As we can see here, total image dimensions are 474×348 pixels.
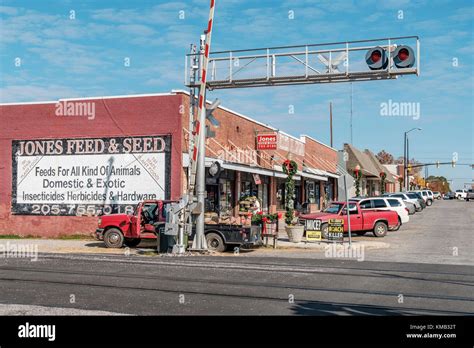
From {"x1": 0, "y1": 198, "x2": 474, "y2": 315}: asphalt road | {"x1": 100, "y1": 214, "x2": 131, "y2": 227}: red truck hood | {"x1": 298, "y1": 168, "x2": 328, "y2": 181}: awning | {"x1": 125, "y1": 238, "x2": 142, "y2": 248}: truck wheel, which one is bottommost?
{"x1": 0, "y1": 198, "x2": 474, "y2": 315}: asphalt road

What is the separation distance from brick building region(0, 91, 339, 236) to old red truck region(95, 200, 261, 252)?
4.02 meters

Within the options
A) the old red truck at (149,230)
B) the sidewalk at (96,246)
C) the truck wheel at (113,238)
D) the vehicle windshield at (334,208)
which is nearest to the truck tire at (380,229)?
the vehicle windshield at (334,208)

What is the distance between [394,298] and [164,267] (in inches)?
264

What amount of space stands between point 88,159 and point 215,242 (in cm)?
912

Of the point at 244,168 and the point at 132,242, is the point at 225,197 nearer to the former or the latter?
the point at 244,168

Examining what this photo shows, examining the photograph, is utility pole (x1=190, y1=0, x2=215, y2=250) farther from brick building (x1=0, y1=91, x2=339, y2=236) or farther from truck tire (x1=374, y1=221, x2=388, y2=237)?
truck tire (x1=374, y1=221, x2=388, y2=237)

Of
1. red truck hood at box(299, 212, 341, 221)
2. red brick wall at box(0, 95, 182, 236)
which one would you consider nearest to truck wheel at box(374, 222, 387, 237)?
red truck hood at box(299, 212, 341, 221)

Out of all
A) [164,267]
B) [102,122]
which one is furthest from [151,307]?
[102,122]

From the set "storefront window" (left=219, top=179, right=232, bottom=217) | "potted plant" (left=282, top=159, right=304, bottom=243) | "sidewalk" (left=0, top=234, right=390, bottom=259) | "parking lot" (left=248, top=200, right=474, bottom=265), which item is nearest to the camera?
"parking lot" (left=248, top=200, right=474, bottom=265)

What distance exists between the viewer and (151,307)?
9.92 metres

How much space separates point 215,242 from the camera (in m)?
20.3

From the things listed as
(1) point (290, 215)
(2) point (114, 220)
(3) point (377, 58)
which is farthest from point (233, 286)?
(1) point (290, 215)

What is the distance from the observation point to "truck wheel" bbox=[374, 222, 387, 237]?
26859 millimetres

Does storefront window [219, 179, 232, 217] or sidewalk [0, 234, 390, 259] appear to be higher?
storefront window [219, 179, 232, 217]
